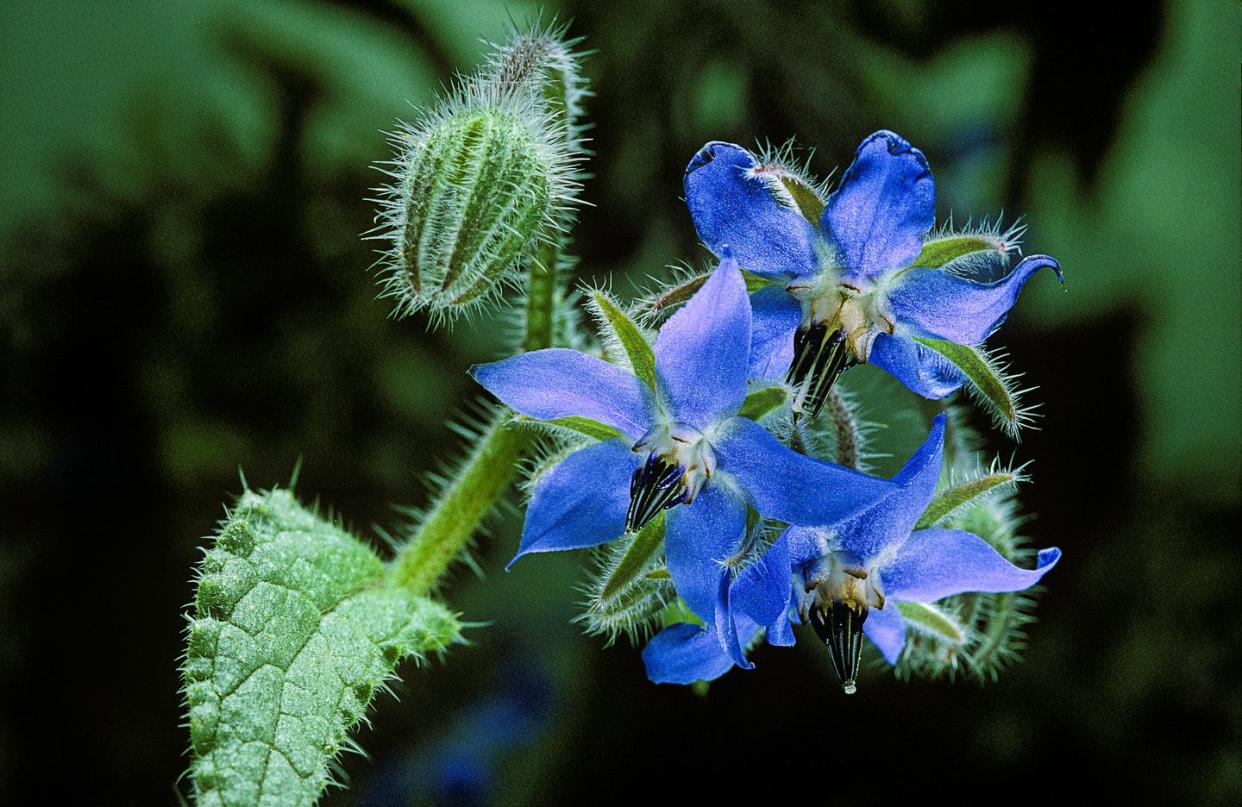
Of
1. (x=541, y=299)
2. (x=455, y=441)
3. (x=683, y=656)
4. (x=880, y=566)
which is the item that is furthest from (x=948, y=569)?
(x=455, y=441)

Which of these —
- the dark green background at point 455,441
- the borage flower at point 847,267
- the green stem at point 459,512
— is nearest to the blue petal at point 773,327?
the borage flower at point 847,267

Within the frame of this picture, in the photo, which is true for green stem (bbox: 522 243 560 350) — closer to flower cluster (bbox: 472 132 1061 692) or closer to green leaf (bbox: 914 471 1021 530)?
flower cluster (bbox: 472 132 1061 692)

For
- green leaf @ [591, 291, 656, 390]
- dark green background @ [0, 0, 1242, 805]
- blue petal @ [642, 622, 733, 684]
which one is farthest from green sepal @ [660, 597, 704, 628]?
dark green background @ [0, 0, 1242, 805]

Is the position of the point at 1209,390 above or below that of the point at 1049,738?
above

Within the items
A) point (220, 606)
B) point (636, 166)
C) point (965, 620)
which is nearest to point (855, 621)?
point (965, 620)

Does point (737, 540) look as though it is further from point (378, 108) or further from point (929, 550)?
point (378, 108)

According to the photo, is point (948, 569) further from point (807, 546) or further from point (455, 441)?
point (455, 441)

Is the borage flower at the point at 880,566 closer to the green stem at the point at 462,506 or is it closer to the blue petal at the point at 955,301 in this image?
the blue petal at the point at 955,301
